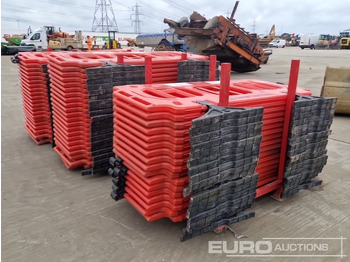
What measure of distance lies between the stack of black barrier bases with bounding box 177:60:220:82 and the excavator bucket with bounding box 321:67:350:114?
168 inches

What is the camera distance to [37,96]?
5469 mm

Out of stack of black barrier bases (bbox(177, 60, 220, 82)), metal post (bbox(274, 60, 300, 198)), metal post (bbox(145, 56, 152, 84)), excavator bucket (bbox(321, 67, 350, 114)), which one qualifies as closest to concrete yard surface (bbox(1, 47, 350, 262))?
metal post (bbox(274, 60, 300, 198))

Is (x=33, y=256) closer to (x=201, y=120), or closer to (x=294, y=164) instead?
(x=201, y=120)

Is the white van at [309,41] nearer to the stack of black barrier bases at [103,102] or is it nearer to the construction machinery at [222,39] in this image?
the construction machinery at [222,39]

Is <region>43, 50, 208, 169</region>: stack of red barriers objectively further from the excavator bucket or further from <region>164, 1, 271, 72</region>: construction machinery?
<region>164, 1, 271, 72</region>: construction machinery

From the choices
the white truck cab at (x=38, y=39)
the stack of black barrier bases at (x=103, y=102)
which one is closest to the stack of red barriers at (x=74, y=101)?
the stack of black barrier bases at (x=103, y=102)

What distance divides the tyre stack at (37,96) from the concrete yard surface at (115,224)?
1159 millimetres

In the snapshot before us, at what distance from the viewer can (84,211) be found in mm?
3432

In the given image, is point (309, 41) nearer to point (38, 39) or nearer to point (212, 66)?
point (38, 39)

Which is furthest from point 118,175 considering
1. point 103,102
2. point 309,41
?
point 309,41

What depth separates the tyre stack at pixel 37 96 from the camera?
5352mm

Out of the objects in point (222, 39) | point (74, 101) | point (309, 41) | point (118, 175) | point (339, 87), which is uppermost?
point (309, 41)

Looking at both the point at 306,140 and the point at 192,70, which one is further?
the point at 192,70

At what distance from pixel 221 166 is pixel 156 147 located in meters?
0.66
